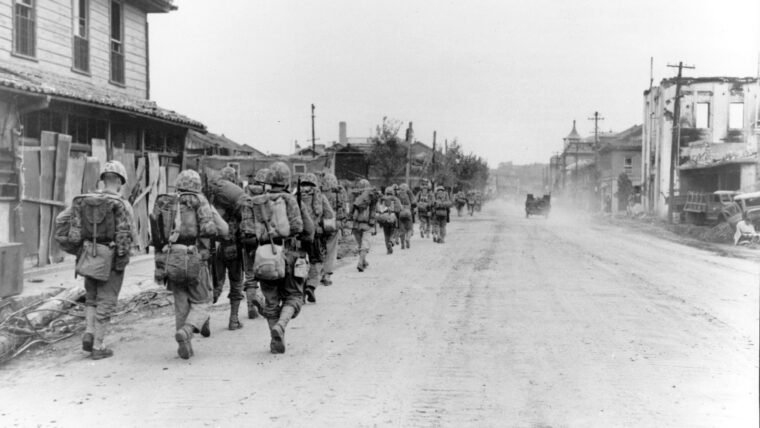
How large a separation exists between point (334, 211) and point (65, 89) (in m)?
5.28

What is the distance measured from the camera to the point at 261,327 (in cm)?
849

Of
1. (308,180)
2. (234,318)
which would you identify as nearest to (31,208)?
(308,180)

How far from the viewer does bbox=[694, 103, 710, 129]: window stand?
46.1 metres

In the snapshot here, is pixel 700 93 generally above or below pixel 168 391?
above

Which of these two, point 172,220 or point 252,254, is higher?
point 172,220

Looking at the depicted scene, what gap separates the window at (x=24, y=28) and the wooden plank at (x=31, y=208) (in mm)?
2692

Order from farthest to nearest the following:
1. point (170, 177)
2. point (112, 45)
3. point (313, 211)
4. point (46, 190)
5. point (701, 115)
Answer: point (701, 115)
point (112, 45)
point (170, 177)
point (46, 190)
point (313, 211)

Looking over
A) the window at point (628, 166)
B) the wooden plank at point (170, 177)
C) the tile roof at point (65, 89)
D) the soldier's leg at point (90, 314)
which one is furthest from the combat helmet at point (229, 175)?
the window at point (628, 166)

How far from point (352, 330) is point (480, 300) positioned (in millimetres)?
2755

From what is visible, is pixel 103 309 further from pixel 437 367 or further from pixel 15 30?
pixel 15 30

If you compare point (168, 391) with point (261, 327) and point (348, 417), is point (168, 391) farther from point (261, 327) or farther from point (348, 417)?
point (261, 327)

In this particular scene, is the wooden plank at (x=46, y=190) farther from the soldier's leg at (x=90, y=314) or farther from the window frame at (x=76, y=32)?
the soldier's leg at (x=90, y=314)

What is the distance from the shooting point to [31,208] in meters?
12.1

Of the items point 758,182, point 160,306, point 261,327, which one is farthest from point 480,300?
point 758,182
